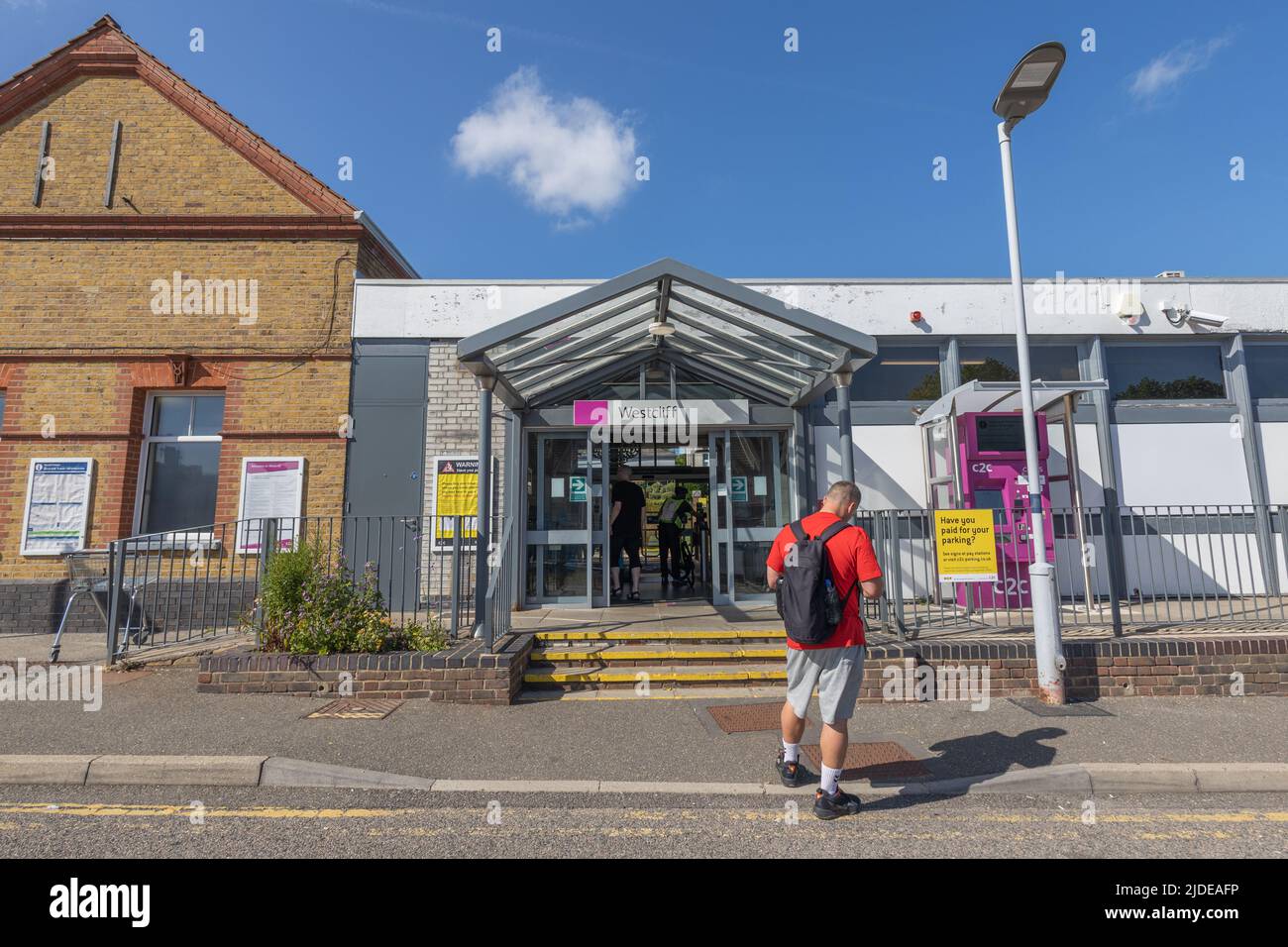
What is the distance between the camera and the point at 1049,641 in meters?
5.69

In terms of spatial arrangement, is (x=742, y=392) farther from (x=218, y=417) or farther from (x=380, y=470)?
(x=218, y=417)

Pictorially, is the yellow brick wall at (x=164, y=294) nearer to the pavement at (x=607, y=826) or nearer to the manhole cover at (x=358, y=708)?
the manhole cover at (x=358, y=708)

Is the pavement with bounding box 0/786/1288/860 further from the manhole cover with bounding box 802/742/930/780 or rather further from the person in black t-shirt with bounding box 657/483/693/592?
the person in black t-shirt with bounding box 657/483/693/592

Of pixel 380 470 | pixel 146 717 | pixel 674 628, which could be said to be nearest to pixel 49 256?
pixel 380 470

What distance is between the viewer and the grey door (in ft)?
31.6

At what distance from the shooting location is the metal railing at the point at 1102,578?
257 inches

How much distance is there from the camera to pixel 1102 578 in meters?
8.59

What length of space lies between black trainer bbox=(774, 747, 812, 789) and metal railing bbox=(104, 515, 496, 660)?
379 cm

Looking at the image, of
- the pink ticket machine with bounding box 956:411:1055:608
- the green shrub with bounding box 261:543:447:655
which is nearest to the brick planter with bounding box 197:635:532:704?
the green shrub with bounding box 261:543:447:655

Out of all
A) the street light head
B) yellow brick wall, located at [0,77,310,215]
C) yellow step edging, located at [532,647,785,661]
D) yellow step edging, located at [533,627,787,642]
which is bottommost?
yellow step edging, located at [532,647,785,661]

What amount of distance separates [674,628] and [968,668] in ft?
9.38

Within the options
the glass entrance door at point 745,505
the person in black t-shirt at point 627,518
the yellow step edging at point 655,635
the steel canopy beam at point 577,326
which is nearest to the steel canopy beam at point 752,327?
Result: the steel canopy beam at point 577,326

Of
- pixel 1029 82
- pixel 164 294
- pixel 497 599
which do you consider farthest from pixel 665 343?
pixel 164 294

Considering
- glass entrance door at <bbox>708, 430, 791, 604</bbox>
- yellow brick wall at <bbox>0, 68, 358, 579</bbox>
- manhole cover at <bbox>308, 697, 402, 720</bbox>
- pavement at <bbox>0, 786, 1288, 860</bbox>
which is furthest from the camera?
yellow brick wall at <bbox>0, 68, 358, 579</bbox>
